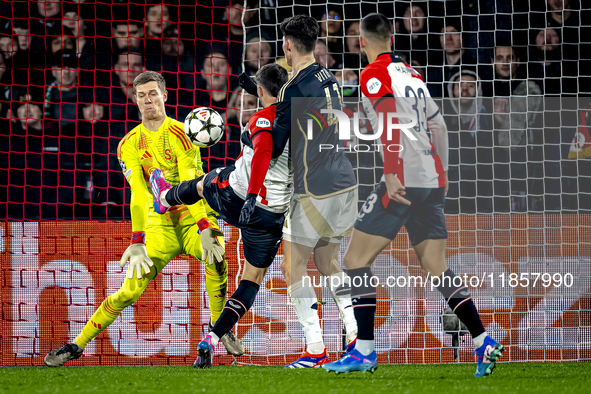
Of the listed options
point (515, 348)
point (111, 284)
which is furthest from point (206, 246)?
point (515, 348)

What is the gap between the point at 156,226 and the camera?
14.1ft

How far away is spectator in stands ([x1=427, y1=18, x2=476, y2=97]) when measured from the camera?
6.56 meters

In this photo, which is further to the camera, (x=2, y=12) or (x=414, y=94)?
(x=2, y=12)

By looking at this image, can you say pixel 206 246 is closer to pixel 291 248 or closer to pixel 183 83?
pixel 291 248

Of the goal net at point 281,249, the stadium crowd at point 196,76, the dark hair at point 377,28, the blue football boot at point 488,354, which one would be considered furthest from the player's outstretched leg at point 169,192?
the blue football boot at point 488,354

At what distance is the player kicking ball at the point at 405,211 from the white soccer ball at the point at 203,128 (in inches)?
47.0

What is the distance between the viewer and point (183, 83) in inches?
265

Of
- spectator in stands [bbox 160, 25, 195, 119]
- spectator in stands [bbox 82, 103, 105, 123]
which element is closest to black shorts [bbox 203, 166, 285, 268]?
spectator in stands [bbox 160, 25, 195, 119]

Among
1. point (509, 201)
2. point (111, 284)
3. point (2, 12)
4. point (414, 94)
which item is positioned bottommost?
point (111, 284)

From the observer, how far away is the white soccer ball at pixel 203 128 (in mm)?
4164

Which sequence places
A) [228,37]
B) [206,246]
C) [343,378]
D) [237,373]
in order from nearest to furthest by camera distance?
[343,378]
[237,373]
[206,246]
[228,37]

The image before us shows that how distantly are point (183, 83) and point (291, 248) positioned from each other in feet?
11.4

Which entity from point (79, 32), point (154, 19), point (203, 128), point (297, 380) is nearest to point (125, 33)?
point (154, 19)

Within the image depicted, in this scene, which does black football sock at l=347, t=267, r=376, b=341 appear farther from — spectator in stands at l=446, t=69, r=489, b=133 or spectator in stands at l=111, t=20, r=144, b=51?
spectator in stands at l=111, t=20, r=144, b=51
